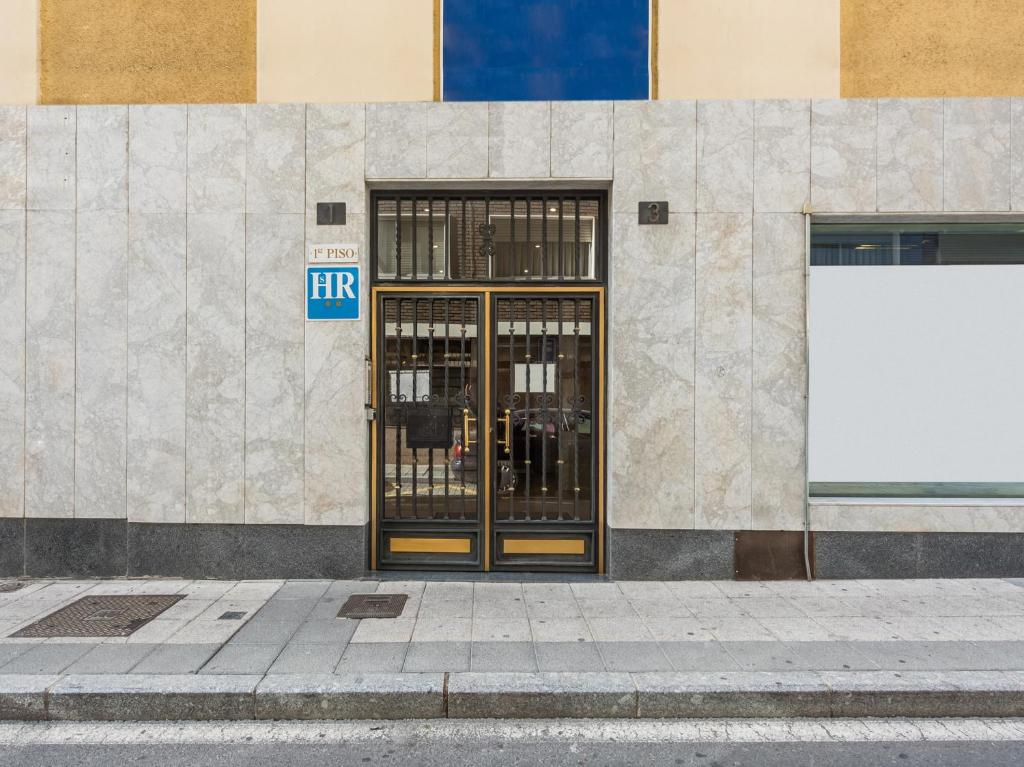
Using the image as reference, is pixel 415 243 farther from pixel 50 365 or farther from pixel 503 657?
pixel 503 657

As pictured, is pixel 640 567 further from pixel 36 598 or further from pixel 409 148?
pixel 36 598

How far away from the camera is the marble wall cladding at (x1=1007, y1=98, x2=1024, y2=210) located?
20.3 feet

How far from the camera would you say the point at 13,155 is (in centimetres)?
630

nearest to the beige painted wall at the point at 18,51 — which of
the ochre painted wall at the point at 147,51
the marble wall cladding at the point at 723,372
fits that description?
the ochre painted wall at the point at 147,51

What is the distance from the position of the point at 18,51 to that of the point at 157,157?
5.87ft

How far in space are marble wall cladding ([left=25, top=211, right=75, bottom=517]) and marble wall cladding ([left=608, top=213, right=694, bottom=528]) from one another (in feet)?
17.9

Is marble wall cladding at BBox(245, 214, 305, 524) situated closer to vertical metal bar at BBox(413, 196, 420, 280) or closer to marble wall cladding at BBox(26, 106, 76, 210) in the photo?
vertical metal bar at BBox(413, 196, 420, 280)

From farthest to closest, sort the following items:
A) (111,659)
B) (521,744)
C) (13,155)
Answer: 1. (13,155)
2. (111,659)
3. (521,744)

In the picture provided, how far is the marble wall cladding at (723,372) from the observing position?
625 centimetres

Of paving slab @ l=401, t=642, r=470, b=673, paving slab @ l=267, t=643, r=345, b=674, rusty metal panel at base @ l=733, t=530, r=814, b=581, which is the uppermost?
rusty metal panel at base @ l=733, t=530, r=814, b=581

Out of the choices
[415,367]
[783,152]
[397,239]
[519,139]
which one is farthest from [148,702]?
[783,152]

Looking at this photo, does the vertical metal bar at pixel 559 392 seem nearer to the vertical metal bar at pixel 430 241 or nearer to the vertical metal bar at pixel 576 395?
the vertical metal bar at pixel 576 395

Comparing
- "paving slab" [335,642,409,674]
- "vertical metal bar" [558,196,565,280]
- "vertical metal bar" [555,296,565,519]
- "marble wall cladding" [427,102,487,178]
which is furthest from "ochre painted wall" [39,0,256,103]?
"paving slab" [335,642,409,674]

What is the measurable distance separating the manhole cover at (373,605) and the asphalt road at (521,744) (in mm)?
1384
